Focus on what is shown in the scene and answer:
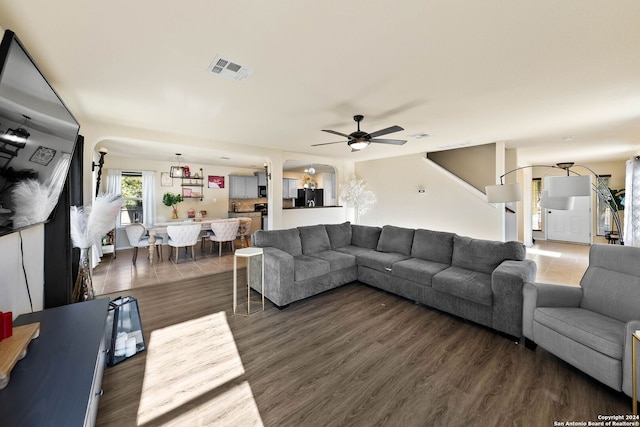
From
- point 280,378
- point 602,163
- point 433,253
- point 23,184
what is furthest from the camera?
point 602,163

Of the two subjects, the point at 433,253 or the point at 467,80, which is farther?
the point at 433,253

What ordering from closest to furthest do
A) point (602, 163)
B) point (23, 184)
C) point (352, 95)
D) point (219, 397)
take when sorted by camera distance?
point (23, 184) < point (219, 397) < point (352, 95) < point (602, 163)

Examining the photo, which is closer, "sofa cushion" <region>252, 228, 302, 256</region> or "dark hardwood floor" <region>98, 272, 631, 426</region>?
"dark hardwood floor" <region>98, 272, 631, 426</region>

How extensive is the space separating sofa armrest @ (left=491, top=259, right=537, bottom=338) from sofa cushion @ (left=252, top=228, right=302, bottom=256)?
2.63 meters

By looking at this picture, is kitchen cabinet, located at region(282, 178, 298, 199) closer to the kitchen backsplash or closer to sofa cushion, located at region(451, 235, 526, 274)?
the kitchen backsplash

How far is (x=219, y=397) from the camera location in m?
1.78

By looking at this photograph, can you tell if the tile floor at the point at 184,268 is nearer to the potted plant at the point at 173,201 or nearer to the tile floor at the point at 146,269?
the tile floor at the point at 146,269

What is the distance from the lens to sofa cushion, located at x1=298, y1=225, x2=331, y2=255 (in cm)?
414

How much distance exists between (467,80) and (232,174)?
7.72 meters

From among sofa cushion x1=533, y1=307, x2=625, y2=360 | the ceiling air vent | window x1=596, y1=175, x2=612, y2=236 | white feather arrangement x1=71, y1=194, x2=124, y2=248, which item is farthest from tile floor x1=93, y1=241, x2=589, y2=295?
the ceiling air vent

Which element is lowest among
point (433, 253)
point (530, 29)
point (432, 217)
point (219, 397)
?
point (219, 397)

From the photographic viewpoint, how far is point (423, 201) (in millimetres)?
6129

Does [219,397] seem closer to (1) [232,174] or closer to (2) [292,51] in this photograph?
(2) [292,51]

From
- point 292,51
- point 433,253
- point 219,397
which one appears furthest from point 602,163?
point 219,397
